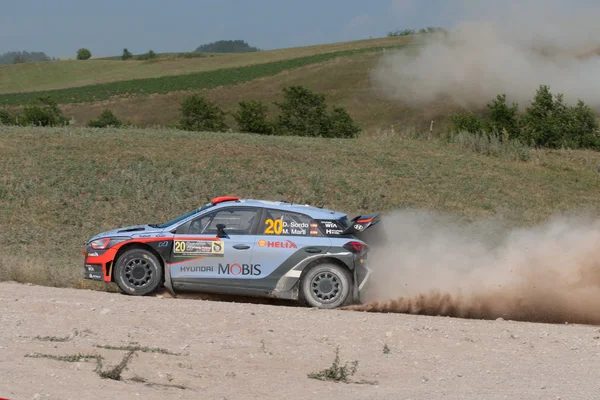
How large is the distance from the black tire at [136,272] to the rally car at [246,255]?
0.05 feet

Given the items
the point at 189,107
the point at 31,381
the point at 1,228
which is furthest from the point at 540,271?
the point at 189,107

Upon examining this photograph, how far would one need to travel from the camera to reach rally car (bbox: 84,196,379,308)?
11891 millimetres

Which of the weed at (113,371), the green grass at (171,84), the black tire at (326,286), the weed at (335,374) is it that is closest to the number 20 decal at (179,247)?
the black tire at (326,286)

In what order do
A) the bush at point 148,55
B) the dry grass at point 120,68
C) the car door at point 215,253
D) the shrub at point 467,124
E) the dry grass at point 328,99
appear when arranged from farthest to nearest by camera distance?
the bush at point 148,55
the dry grass at point 120,68
the dry grass at point 328,99
the shrub at point 467,124
the car door at point 215,253

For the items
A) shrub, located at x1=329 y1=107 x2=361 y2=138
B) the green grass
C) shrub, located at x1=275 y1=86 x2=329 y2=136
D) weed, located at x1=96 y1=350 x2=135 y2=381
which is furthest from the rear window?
the green grass

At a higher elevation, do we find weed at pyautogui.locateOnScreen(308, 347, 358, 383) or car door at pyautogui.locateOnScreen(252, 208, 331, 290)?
car door at pyautogui.locateOnScreen(252, 208, 331, 290)

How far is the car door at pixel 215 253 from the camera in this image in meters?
12.0

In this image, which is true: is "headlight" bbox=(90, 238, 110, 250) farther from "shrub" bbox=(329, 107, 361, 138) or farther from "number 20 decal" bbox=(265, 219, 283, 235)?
"shrub" bbox=(329, 107, 361, 138)

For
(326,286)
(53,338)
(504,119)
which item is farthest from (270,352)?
(504,119)

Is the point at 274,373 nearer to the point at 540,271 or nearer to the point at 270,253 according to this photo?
the point at 270,253

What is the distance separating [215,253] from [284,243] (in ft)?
3.23

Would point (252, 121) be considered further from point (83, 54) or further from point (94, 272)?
point (83, 54)

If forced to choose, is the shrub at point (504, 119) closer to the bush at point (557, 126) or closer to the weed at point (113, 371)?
the bush at point (557, 126)

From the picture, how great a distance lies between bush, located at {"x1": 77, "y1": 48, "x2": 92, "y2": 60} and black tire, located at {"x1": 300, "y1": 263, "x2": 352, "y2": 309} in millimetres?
168042
